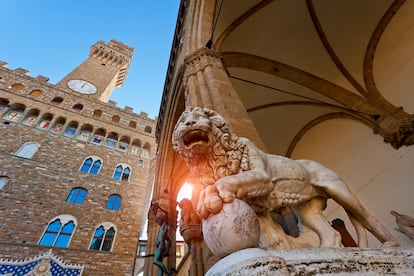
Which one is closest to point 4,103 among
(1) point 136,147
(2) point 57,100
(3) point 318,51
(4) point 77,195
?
(2) point 57,100

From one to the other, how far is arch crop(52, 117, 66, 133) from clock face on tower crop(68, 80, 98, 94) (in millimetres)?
4303

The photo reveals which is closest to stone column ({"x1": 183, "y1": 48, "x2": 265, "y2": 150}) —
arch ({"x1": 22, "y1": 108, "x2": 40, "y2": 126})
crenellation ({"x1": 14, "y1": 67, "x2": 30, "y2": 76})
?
arch ({"x1": 22, "y1": 108, "x2": 40, "y2": 126})

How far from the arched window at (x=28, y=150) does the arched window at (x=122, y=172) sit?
14.8 feet

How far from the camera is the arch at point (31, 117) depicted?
12.9 metres

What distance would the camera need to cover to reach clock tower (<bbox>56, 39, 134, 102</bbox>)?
1805 centimetres

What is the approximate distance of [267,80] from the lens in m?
6.20

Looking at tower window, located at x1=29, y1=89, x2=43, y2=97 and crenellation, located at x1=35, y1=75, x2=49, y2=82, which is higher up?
crenellation, located at x1=35, y1=75, x2=49, y2=82

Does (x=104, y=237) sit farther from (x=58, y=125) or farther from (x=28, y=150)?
(x=58, y=125)

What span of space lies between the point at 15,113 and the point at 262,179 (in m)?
17.3

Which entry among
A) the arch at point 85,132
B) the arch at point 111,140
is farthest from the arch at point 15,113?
the arch at point 111,140

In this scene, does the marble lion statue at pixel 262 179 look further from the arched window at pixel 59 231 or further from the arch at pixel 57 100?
the arch at pixel 57 100

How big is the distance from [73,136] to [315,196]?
Result: 612 inches

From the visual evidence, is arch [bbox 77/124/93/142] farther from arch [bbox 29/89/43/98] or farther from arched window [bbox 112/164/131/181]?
arch [bbox 29/89/43/98]

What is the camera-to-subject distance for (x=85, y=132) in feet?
47.3
